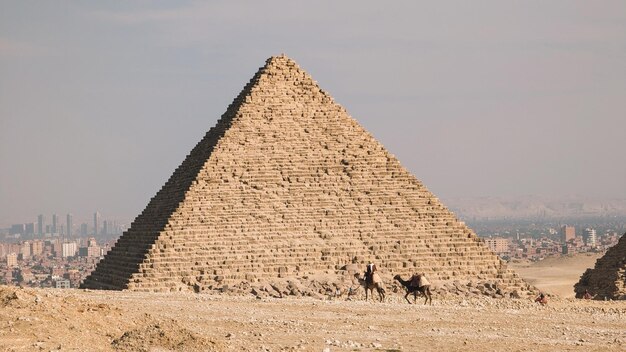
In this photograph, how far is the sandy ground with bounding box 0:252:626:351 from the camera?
1691 centimetres

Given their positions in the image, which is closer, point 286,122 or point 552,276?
point 286,122

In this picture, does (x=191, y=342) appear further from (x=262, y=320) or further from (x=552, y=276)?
(x=552, y=276)

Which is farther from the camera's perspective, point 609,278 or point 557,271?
point 557,271

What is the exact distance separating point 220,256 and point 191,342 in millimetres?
18778

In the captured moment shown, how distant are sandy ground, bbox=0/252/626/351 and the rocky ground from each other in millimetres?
19

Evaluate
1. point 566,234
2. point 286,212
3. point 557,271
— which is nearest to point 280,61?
point 286,212

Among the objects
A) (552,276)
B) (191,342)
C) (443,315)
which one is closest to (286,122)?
(443,315)

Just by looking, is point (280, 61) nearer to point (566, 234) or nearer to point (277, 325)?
point (277, 325)

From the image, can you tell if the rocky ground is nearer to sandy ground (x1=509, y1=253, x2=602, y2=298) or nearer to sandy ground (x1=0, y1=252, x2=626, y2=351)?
sandy ground (x1=0, y1=252, x2=626, y2=351)

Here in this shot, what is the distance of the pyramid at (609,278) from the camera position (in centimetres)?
4156

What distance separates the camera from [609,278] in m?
42.5

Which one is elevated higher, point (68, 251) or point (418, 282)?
point (68, 251)

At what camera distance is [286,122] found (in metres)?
40.2

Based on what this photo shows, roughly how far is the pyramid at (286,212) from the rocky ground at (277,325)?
6226mm
